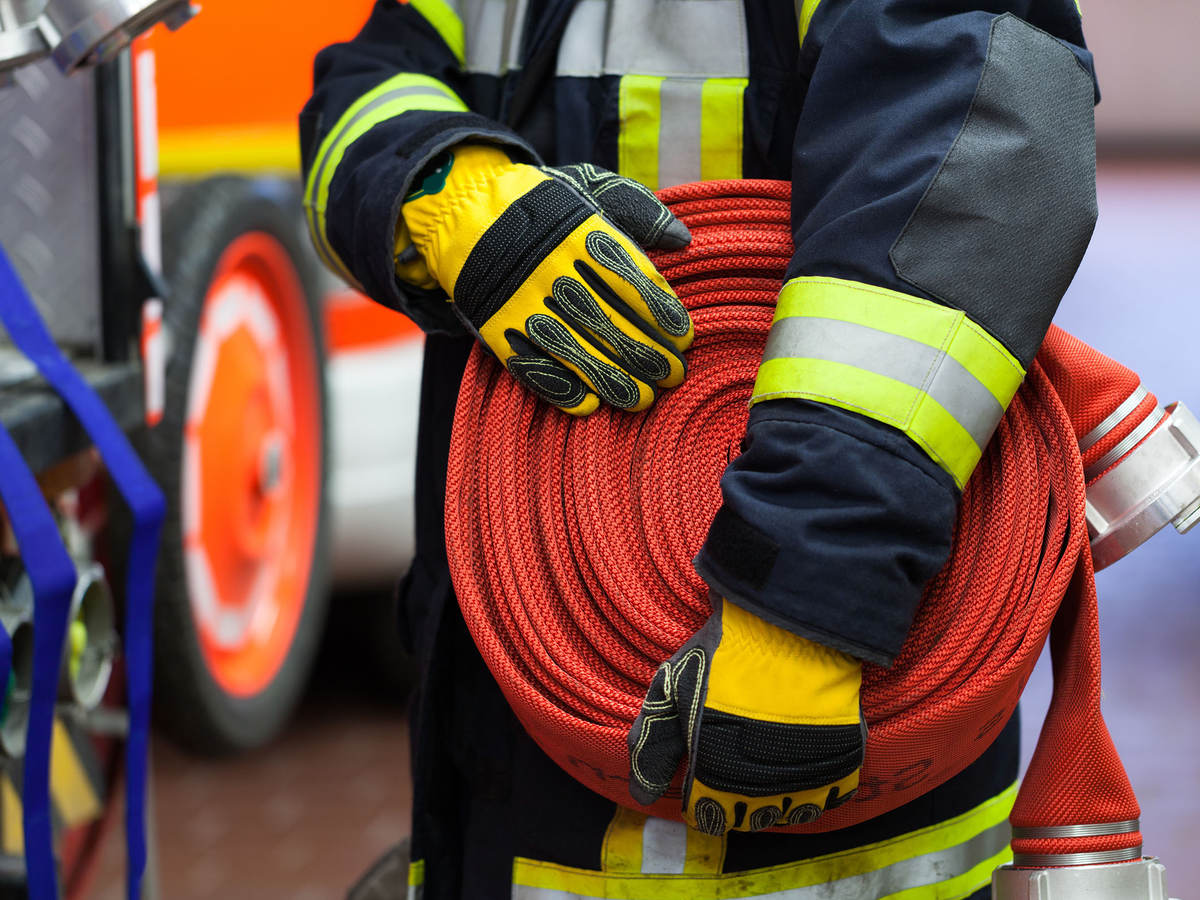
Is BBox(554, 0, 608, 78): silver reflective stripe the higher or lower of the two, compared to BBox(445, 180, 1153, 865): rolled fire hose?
higher

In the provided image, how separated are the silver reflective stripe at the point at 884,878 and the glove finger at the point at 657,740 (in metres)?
0.20

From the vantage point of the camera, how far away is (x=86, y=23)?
53.1 inches

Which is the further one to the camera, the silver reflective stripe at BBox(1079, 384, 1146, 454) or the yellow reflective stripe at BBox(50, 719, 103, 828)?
the yellow reflective stripe at BBox(50, 719, 103, 828)

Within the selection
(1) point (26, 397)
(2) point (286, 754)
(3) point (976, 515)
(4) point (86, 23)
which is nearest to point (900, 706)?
(3) point (976, 515)

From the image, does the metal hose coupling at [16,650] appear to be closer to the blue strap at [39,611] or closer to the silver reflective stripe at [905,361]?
the blue strap at [39,611]

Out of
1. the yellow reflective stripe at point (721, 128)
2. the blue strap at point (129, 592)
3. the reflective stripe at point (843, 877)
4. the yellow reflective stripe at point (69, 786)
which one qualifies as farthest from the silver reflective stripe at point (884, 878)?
the yellow reflective stripe at point (69, 786)

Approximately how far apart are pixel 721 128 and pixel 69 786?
1.52 m

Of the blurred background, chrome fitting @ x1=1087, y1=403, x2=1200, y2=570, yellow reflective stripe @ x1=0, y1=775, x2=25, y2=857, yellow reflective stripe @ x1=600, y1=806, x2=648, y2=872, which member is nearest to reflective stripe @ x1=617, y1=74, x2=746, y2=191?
chrome fitting @ x1=1087, y1=403, x2=1200, y2=570

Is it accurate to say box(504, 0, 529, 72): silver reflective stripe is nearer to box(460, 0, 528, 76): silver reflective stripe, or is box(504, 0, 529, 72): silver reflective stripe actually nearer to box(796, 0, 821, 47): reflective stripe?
box(460, 0, 528, 76): silver reflective stripe

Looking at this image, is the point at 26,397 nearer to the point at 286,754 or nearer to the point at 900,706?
the point at 900,706

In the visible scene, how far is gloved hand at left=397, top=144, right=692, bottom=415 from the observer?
1132 mm

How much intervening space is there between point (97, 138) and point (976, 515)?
4.43 feet

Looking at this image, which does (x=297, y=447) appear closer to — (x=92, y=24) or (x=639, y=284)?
(x=92, y=24)

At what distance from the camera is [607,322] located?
1.13 metres
